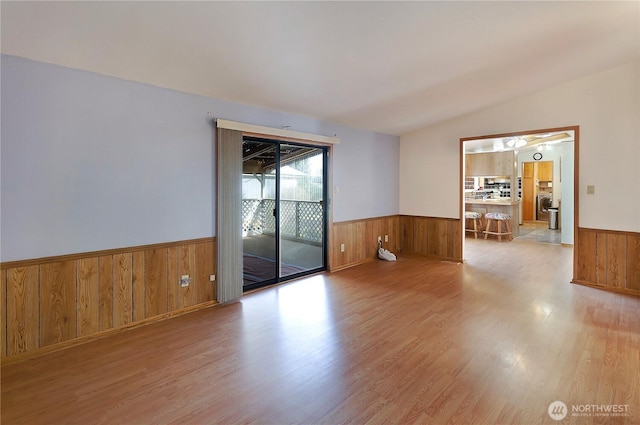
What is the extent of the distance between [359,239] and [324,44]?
3.49 metres

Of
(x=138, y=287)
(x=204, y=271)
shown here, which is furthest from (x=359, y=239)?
(x=138, y=287)

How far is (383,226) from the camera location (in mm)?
6027

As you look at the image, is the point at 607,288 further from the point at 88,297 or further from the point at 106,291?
the point at 88,297

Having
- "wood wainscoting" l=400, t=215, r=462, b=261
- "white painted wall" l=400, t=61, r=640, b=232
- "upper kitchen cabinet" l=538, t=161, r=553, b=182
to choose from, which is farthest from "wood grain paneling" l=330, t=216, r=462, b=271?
"upper kitchen cabinet" l=538, t=161, r=553, b=182

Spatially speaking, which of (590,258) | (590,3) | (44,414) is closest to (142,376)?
(44,414)

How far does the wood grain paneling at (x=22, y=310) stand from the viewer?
7.93ft

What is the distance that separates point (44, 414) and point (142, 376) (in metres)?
0.52

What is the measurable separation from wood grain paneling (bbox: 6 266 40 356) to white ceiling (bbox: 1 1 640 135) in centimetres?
166

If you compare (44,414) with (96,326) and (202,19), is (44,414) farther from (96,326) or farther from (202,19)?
(202,19)

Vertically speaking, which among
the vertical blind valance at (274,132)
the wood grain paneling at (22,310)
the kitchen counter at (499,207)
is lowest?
the wood grain paneling at (22,310)

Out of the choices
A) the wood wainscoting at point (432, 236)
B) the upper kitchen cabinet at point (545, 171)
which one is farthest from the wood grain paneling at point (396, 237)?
the upper kitchen cabinet at point (545, 171)

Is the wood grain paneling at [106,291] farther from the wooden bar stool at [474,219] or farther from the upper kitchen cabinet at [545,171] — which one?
the upper kitchen cabinet at [545,171]

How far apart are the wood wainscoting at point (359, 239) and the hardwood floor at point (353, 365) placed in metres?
1.36

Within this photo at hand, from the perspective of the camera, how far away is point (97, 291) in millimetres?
2818
